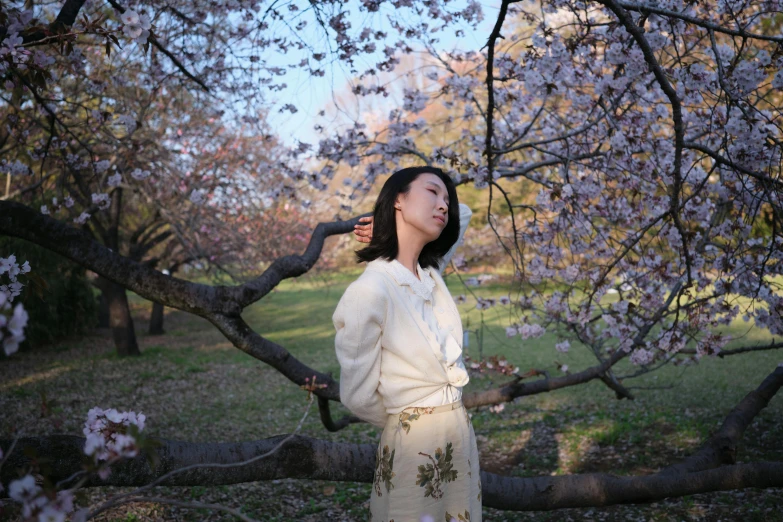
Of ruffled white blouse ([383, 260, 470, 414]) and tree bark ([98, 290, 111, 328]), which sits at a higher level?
tree bark ([98, 290, 111, 328])

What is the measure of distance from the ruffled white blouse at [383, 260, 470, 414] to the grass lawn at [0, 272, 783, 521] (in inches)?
34.5

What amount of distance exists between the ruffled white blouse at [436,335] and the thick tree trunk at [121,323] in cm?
717

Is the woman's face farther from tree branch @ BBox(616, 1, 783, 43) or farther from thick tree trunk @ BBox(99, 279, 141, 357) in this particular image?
thick tree trunk @ BBox(99, 279, 141, 357)

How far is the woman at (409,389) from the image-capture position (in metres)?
1.60

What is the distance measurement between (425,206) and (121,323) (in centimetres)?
724

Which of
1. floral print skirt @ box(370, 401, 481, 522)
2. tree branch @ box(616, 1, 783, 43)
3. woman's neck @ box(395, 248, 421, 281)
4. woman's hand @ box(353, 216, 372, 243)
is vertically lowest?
floral print skirt @ box(370, 401, 481, 522)

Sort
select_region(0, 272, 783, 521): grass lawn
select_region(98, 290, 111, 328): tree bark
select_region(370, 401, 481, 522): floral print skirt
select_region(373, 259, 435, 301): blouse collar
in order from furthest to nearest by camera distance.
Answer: select_region(98, 290, 111, 328): tree bark → select_region(0, 272, 783, 521): grass lawn → select_region(373, 259, 435, 301): blouse collar → select_region(370, 401, 481, 522): floral print skirt

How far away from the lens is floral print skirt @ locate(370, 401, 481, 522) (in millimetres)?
1597

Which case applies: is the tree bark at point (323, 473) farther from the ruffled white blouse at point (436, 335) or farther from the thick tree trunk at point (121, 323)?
the thick tree trunk at point (121, 323)

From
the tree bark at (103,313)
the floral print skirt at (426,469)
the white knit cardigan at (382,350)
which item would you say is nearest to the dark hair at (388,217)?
the white knit cardigan at (382,350)

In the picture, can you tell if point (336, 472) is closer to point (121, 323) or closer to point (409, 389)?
point (409, 389)

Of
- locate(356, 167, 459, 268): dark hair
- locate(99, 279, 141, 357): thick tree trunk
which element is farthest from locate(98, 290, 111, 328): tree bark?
locate(356, 167, 459, 268): dark hair

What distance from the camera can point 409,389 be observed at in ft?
5.43

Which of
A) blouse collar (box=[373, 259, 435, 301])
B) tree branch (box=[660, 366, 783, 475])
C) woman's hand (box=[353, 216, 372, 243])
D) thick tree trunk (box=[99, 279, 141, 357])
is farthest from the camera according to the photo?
→ thick tree trunk (box=[99, 279, 141, 357])
